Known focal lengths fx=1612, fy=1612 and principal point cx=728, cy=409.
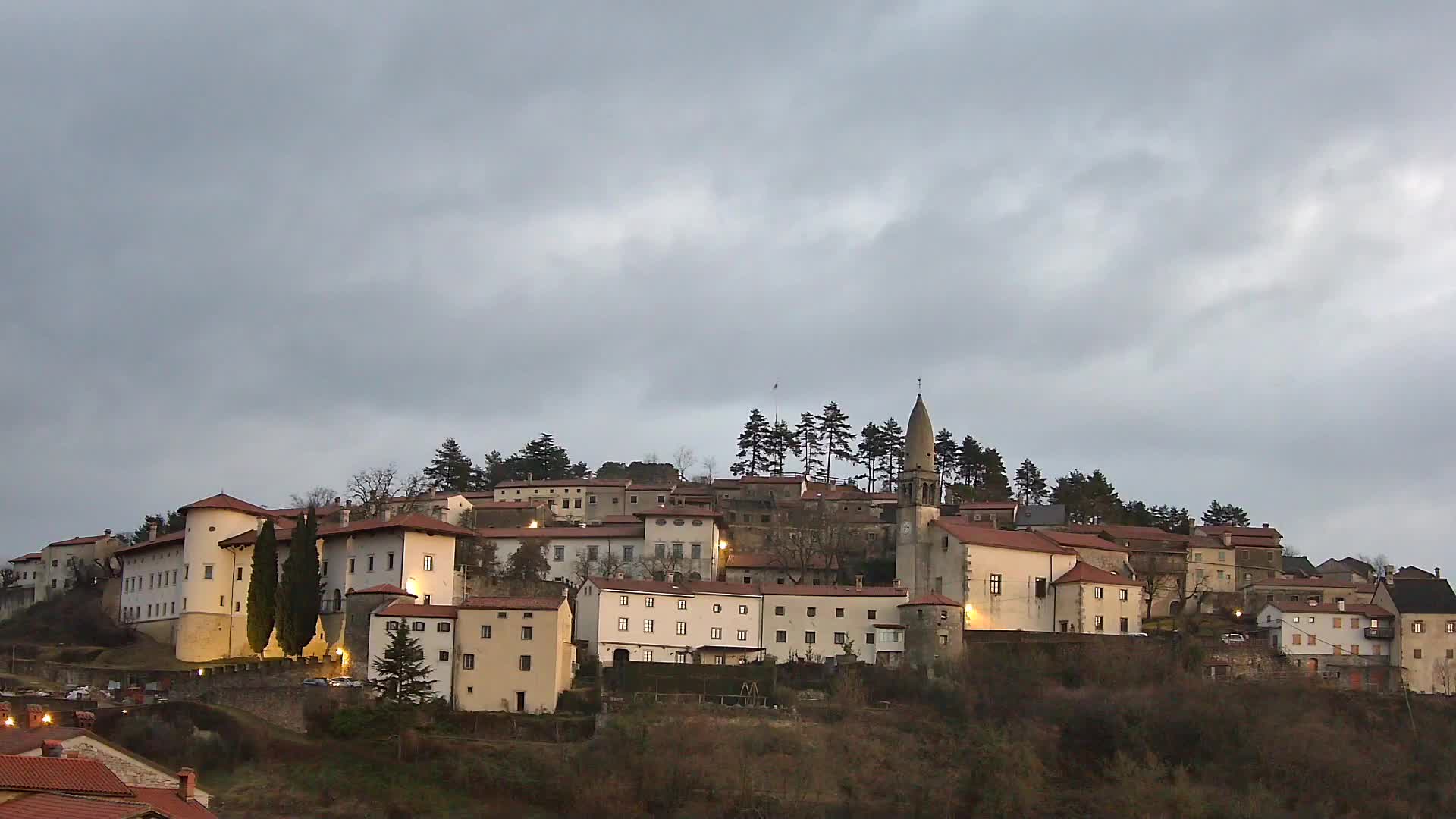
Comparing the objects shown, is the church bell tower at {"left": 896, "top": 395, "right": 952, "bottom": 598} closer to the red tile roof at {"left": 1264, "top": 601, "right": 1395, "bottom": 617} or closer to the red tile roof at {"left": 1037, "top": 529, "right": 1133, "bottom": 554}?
the red tile roof at {"left": 1037, "top": 529, "right": 1133, "bottom": 554}

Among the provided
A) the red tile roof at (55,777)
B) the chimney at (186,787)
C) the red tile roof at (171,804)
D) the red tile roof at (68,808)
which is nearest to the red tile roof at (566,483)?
the chimney at (186,787)

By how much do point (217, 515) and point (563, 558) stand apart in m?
18.0

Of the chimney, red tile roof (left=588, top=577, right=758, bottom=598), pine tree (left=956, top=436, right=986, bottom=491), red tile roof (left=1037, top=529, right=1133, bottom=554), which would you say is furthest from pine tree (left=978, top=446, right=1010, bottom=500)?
the chimney

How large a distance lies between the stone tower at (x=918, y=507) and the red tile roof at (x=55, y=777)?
50436 millimetres

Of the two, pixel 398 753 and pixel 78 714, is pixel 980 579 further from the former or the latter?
pixel 78 714

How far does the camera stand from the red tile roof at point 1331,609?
247 ft

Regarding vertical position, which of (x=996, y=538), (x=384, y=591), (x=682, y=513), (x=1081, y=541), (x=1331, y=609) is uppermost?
(x=682, y=513)

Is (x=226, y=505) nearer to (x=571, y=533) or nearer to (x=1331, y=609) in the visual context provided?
(x=571, y=533)

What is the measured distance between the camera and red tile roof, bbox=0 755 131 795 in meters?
32.5

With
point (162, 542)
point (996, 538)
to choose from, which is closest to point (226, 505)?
point (162, 542)

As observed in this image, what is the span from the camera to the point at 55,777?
3316cm

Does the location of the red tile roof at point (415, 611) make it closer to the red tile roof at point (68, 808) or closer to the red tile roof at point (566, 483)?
the red tile roof at point (68, 808)

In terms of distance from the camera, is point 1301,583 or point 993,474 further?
point 993,474

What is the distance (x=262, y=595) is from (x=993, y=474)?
64181 mm
